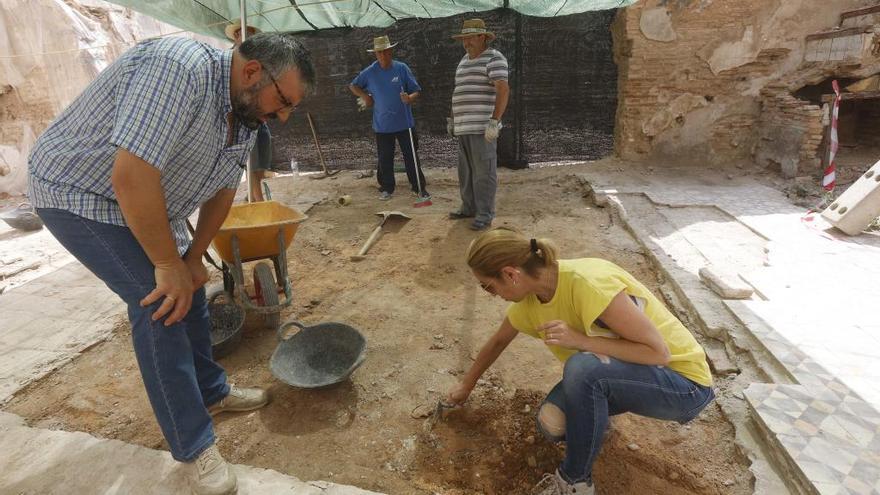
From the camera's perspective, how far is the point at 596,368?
165 centimetres

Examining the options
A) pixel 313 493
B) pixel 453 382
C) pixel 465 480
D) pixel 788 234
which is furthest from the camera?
pixel 788 234

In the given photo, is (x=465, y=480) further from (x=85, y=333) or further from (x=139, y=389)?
(x=85, y=333)

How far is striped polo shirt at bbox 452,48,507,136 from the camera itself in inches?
174

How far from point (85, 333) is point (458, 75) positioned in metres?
3.82

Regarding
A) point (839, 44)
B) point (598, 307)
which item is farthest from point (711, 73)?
point (598, 307)

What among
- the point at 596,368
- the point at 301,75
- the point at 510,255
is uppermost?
→ the point at 301,75

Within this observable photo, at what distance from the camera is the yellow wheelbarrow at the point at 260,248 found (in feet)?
9.14

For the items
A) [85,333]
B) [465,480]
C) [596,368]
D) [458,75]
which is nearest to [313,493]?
Answer: [465,480]

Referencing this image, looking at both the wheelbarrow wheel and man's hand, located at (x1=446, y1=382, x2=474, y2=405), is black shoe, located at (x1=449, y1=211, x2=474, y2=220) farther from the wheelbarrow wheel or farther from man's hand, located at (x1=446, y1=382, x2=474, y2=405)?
man's hand, located at (x1=446, y1=382, x2=474, y2=405)

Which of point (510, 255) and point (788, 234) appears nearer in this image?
point (510, 255)

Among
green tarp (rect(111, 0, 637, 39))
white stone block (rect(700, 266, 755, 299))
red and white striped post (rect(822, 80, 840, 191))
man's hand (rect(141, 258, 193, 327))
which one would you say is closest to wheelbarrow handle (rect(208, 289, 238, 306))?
man's hand (rect(141, 258, 193, 327))

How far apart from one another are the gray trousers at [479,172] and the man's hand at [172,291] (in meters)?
3.46

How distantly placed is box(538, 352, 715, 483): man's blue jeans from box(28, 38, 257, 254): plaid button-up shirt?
1.54m

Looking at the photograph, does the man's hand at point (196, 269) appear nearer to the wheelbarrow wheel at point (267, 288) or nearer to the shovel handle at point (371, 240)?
the wheelbarrow wheel at point (267, 288)
